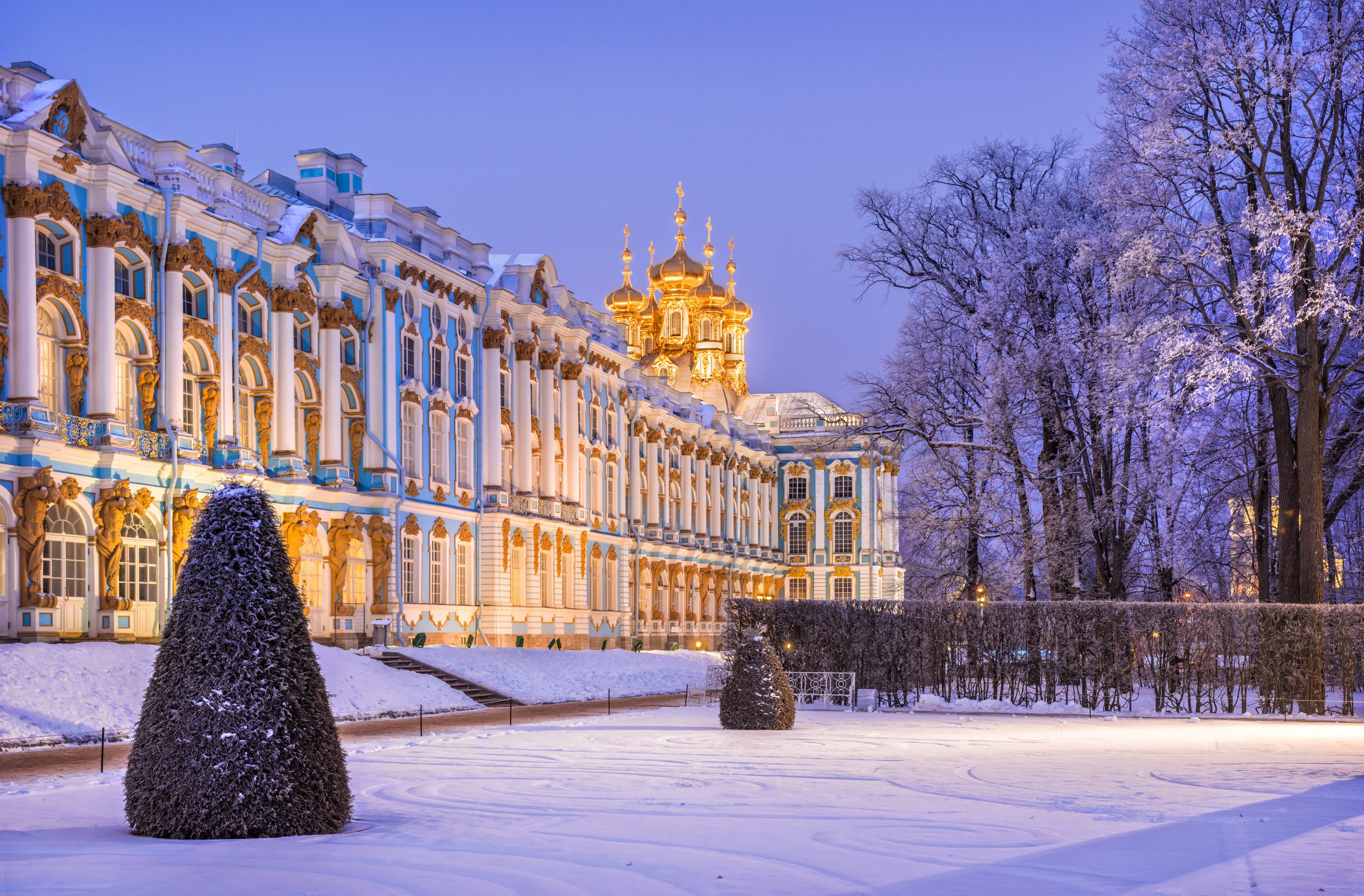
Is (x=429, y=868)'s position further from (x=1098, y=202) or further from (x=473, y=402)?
(x=473, y=402)

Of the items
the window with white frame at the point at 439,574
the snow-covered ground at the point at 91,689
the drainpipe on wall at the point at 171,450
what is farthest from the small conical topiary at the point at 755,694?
the window with white frame at the point at 439,574

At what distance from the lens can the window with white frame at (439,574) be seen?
39.7 m

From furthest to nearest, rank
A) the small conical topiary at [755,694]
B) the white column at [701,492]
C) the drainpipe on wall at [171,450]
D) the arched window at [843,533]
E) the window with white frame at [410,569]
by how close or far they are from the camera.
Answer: the arched window at [843,533], the white column at [701,492], the window with white frame at [410,569], the drainpipe on wall at [171,450], the small conical topiary at [755,694]

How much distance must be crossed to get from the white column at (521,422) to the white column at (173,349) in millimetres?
16109

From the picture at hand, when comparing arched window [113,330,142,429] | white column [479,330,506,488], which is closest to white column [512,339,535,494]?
white column [479,330,506,488]

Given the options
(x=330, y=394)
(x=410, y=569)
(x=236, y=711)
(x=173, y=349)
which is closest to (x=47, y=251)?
(x=173, y=349)

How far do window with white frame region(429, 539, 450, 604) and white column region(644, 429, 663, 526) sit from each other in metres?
20.7

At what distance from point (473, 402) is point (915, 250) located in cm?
1619

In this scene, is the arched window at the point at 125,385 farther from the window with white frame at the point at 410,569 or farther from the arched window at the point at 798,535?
the arched window at the point at 798,535

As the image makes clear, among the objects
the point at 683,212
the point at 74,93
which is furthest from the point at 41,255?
the point at 683,212

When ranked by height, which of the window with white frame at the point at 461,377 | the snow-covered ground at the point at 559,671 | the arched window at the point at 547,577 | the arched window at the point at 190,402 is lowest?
the snow-covered ground at the point at 559,671

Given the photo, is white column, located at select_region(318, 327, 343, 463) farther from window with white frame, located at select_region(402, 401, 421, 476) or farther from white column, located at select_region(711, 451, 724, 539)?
white column, located at select_region(711, 451, 724, 539)

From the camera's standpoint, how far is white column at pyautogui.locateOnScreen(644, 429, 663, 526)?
6050 cm

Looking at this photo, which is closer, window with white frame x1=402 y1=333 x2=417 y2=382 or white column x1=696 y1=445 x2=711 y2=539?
window with white frame x1=402 y1=333 x2=417 y2=382
